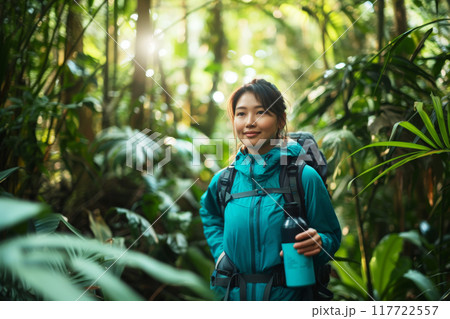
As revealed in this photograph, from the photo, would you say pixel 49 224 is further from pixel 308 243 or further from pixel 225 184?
pixel 308 243

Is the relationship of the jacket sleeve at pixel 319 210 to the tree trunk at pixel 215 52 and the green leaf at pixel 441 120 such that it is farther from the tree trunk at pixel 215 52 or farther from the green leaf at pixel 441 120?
the tree trunk at pixel 215 52

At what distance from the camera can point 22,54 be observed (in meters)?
1.43

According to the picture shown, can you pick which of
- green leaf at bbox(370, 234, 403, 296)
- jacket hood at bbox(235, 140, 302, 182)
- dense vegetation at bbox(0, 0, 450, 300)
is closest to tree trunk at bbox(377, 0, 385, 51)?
dense vegetation at bbox(0, 0, 450, 300)

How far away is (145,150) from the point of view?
182cm

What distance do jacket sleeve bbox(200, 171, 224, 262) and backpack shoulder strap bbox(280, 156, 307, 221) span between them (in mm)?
223

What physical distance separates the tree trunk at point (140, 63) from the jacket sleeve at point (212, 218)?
1.28 meters

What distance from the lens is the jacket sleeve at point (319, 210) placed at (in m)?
0.85

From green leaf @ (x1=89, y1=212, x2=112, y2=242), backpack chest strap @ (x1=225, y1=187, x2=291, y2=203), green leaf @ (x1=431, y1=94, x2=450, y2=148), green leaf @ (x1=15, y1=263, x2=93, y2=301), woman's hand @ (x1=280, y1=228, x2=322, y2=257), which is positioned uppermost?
green leaf @ (x1=431, y1=94, x2=450, y2=148)

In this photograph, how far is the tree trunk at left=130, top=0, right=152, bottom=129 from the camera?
1.98 metres

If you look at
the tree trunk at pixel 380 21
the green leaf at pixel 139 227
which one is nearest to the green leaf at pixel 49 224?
the green leaf at pixel 139 227

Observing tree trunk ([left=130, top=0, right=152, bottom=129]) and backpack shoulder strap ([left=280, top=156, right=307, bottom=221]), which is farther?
tree trunk ([left=130, top=0, right=152, bottom=129])

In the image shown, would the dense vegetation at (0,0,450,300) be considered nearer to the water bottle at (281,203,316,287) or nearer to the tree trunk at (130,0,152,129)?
the tree trunk at (130,0,152,129)

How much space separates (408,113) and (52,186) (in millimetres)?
1898
